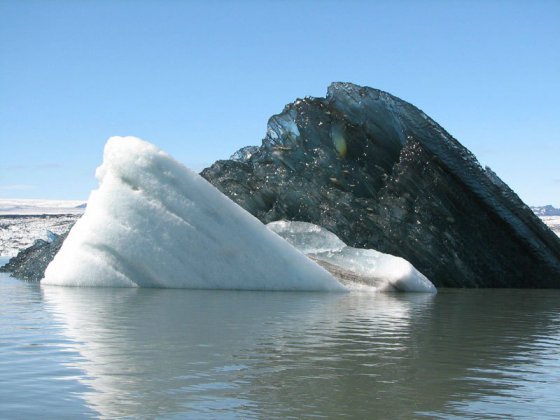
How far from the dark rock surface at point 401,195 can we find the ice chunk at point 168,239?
5.80 m

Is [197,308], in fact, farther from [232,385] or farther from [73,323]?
[232,385]

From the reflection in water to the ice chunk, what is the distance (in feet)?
11.4

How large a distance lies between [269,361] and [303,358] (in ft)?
1.51

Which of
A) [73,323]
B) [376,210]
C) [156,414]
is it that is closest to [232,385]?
[156,414]

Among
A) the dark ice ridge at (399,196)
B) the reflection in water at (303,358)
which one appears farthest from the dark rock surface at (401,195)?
the reflection in water at (303,358)

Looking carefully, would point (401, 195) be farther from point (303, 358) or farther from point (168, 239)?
point (303, 358)

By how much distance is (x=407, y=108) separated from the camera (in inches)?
1020

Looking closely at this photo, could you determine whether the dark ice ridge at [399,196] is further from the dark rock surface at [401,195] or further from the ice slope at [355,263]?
the ice slope at [355,263]

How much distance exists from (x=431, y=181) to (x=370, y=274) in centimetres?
523

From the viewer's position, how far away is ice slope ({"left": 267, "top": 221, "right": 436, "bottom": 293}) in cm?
2122

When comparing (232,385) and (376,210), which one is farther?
(376,210)

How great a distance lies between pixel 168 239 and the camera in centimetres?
1914

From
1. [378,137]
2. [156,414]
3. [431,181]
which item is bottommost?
[156,414]

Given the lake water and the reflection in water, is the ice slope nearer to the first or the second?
the reflection in water
